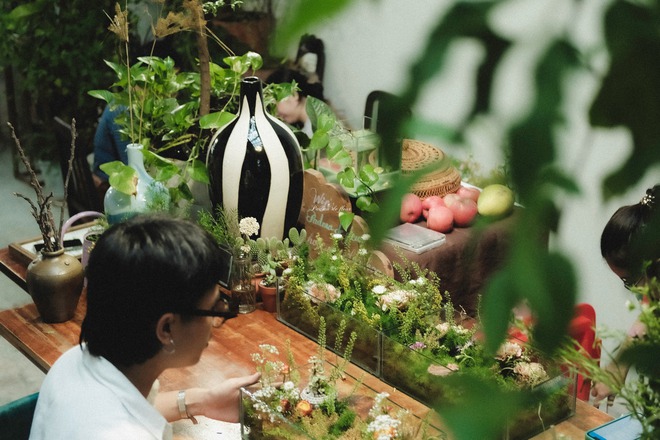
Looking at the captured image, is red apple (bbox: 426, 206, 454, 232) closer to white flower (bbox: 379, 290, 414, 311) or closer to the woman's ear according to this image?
white flower (bbox: 379, 290, 414, 311)

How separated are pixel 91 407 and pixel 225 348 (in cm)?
78

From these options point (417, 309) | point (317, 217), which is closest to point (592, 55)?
point (417, 309)

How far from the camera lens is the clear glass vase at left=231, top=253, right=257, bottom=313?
245 centimetres

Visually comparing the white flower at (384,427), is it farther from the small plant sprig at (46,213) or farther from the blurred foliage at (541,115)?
the blurred foliage at (541,115)

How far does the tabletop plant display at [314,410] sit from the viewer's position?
1759 millimetres

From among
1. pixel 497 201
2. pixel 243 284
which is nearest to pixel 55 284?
pixel 243 284

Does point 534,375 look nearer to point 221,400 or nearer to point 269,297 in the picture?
point 221,400

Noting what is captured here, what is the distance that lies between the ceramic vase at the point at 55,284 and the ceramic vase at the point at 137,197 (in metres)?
0.20

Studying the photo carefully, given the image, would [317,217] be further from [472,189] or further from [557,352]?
[557,352]

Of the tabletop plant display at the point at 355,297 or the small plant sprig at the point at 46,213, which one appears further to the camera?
the small plant sprig at the point at 46,213

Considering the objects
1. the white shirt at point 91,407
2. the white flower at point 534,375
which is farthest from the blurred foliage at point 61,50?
the white flower at point 534,375

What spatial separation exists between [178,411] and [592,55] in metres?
1.70

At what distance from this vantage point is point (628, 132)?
323mm

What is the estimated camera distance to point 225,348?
7.46 ft
